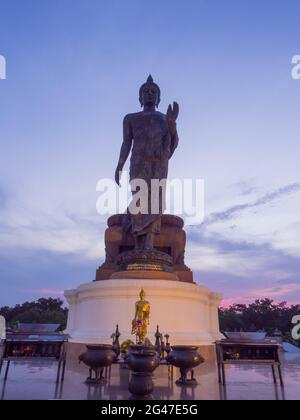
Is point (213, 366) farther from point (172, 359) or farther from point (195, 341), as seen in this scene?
point (172, 359)

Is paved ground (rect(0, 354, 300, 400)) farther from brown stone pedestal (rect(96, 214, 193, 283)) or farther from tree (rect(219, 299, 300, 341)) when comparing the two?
tree (rect(219, 299, 300, 341))

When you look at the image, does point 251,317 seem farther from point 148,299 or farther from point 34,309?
point 148,299

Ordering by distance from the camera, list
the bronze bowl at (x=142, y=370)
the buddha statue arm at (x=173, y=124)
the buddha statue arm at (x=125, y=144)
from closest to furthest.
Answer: the bronze bowl at (x=142, y=370) → the buddha statue arm at (x=173, y=124) → the buddha statue arm at (x=125, y=144)

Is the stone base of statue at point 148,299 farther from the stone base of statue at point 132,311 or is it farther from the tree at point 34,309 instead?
the tree at point 34,309

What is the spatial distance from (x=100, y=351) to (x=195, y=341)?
3429 millimetres

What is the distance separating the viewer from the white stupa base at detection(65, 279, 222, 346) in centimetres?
787

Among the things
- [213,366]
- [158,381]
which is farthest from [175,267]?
[158,381]

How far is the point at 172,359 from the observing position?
5.23 m

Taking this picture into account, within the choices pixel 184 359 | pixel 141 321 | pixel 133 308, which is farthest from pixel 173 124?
pixel 184 359

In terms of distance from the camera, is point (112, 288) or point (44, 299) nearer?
point (112, 288)

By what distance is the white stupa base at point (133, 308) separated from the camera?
7.87 m


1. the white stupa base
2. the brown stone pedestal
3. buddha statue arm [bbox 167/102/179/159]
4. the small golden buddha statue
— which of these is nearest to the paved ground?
the small golden buddha statue

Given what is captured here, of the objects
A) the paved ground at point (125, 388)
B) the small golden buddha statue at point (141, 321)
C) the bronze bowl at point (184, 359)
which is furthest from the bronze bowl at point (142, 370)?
the small golden buddha statue at point (141, 321)
